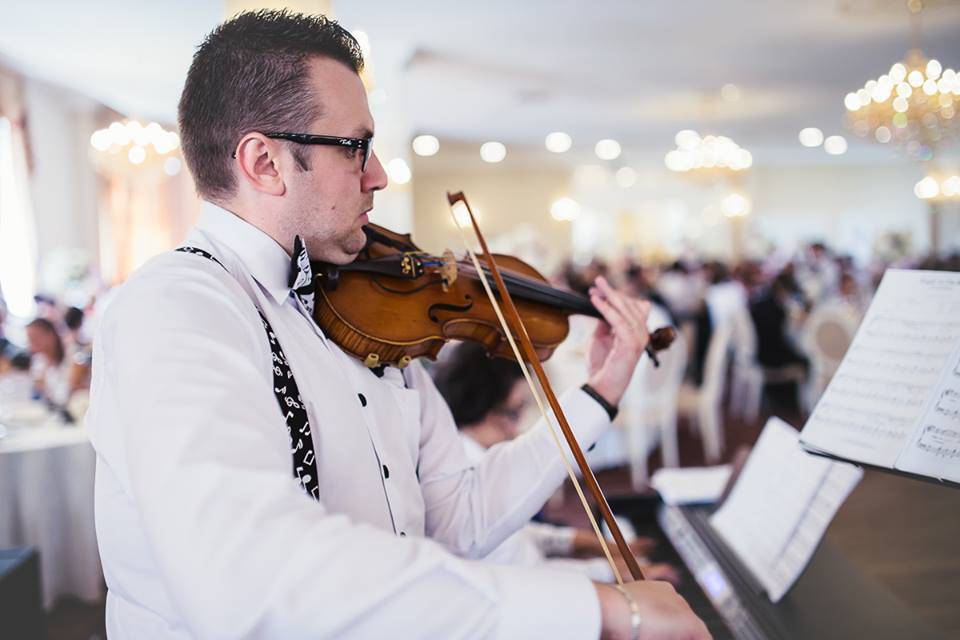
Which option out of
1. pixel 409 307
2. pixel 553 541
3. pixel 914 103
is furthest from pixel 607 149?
pixel 409 307

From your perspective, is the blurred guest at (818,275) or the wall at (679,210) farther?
the wall at (679,210)

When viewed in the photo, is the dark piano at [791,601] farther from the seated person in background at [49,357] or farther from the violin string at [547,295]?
the seated person in background at [49,357]

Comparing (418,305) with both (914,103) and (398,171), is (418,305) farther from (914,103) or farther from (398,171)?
(398,171)

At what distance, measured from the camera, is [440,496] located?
1.29m

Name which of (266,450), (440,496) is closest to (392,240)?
(440,496)

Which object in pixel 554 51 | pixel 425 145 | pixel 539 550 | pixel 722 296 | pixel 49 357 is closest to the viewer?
pixel 539 550

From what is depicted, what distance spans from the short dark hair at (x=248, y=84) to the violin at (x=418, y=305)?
29 cm

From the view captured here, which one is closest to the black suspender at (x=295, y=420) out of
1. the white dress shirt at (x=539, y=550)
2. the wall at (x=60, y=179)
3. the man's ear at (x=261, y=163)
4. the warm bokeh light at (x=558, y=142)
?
the man's ear at (x=261, y=163)

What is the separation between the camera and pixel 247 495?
2.17 ft

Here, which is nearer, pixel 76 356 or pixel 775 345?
pixel 76 356

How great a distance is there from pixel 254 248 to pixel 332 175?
0.15 meters

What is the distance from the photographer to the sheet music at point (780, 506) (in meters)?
1.45

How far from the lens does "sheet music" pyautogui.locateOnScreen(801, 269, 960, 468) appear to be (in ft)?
3.68

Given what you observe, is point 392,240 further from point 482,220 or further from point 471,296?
point 482,220
